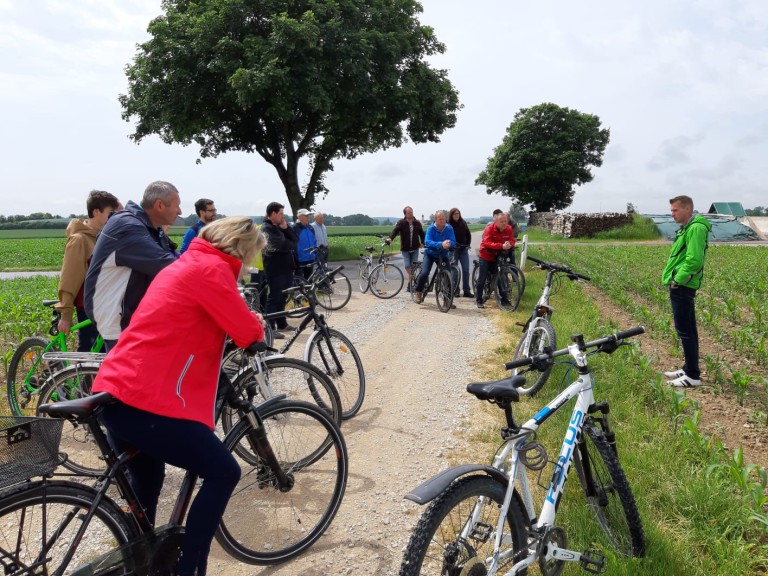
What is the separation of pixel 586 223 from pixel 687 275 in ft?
104

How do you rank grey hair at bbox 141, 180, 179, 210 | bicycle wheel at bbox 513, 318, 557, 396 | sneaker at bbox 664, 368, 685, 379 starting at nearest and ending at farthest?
grey hair at bbox 141, 180, 179, 210
bicycle wheel at bbox 513, 318, 557, 396
sneaker at bbox 664, 368, 685, 379

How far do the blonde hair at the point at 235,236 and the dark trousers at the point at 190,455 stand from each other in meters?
0.83

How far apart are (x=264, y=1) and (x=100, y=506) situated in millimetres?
20032

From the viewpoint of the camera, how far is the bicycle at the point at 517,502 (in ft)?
6.75

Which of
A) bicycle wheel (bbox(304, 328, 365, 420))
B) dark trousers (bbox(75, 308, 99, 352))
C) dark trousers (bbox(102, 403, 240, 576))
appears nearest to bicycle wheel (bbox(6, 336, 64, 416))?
dark trousers (bbox(75, 308, 99, 352))

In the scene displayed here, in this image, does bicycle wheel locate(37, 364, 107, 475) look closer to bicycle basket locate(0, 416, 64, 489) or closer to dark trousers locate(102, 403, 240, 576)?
dark trousers locate(102, 403, 240, 576)

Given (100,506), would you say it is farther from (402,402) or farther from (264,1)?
(264,1)

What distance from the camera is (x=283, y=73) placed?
17141 mm

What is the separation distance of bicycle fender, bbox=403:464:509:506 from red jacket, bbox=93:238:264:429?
1055 millimetres

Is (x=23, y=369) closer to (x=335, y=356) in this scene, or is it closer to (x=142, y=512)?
(x=335, y=356)

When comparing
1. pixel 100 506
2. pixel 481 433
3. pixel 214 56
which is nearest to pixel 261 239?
pixel 100 506

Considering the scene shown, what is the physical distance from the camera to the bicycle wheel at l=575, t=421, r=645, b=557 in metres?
2.74

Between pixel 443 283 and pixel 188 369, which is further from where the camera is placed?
pixel 443 283

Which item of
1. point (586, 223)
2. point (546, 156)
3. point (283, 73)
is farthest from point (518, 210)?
point (283, 73)
